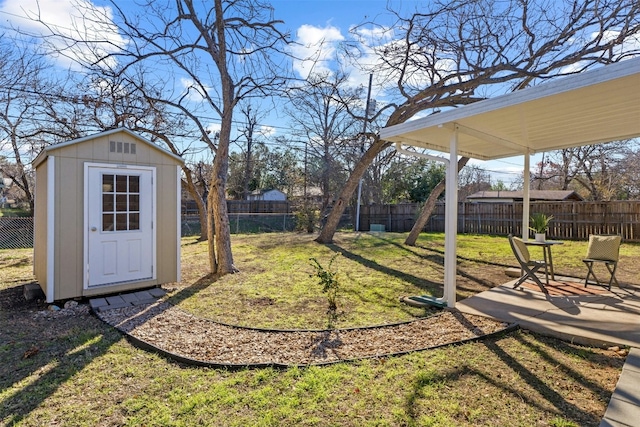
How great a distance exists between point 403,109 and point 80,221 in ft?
24.3

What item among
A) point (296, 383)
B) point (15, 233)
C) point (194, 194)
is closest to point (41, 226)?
point (296, 383)

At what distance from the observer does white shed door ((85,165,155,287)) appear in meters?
4.64

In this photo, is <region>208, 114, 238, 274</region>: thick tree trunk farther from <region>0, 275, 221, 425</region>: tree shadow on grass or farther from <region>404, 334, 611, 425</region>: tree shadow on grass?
<region>404, 334, 611, 425</region>: tree shadow on grass

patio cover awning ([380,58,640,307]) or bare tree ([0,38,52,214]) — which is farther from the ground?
bare tree ([0,38,52,214])

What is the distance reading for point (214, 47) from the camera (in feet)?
20.9

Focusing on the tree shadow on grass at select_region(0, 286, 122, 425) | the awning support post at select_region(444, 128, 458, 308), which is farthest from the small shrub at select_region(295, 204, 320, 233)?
the tree shadow on grass at select_region(0, 286, 122, 425)

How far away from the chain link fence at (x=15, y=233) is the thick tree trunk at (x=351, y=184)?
847cm

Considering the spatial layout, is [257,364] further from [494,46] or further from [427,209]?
[427,209]

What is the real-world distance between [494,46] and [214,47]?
5.78m

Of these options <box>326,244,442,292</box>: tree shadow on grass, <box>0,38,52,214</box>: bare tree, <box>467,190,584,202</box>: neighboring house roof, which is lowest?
<box>326,244,442,292</box>: tree shadow on grass

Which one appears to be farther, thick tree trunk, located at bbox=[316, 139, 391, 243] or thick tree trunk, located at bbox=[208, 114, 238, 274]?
thick tree trunk, located at bbox=[316, 139, 391, 243]

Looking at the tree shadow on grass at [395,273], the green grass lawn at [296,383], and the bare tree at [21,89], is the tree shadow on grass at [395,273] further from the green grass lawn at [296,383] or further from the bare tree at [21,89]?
the bare tree at [21,89]

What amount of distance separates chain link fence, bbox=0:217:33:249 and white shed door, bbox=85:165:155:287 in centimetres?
715

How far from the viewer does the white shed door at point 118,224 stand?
4.64m
